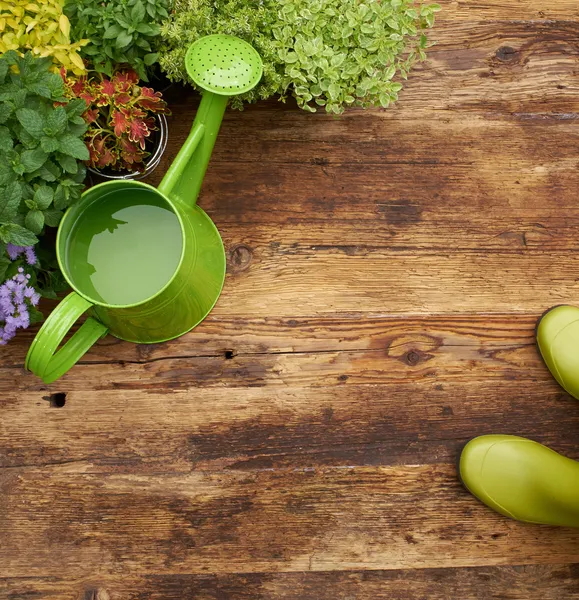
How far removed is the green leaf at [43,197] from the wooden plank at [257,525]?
0.59 m

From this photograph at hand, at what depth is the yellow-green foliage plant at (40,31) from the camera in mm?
961

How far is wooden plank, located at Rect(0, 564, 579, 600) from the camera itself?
1.23m

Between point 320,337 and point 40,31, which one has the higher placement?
point 40,31

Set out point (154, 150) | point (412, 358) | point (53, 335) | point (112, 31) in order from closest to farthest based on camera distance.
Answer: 1. point (53, 335)
2. point (112, 31)
3. point (154, 150)
4. point (412, 358)

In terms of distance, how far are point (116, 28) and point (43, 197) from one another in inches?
12.8

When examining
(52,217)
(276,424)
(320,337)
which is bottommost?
(276,424)

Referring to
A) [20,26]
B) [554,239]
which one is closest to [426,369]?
[554,239]

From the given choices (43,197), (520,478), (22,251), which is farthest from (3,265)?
(520,478)

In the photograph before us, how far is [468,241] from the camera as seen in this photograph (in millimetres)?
1296

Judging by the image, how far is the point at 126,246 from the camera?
3.47 ft

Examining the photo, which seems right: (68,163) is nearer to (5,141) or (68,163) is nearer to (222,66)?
(5,141)

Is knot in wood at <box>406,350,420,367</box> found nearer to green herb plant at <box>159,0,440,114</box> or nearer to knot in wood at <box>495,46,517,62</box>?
green herb plant at <box>159,0,440,114</box>

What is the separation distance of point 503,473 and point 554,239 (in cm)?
53

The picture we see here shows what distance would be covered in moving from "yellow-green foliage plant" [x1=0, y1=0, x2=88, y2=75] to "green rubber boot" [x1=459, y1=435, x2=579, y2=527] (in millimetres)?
1072
